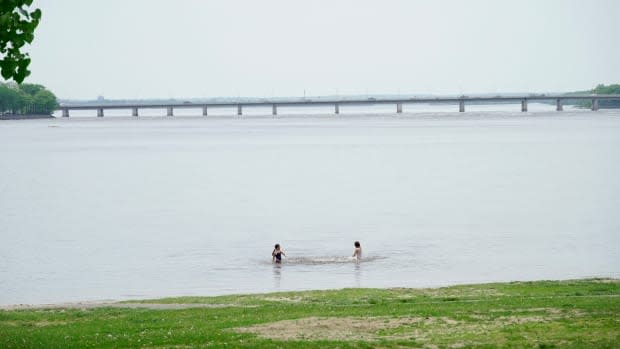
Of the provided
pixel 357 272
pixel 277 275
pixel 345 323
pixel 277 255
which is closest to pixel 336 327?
pixel 345 323

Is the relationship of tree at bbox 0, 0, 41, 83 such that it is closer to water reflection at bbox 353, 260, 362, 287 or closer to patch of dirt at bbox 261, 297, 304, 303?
patch of dirt at bbox 261, 297, 304, 303

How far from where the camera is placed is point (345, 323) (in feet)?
72.6

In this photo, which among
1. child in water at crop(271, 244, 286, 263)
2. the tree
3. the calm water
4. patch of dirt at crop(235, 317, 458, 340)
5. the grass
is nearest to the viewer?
the tree

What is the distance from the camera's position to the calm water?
41.7 m

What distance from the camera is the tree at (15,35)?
1449 cm

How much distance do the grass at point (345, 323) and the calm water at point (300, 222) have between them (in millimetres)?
9675

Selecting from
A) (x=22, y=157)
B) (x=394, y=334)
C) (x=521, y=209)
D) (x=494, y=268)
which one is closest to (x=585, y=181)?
(x=521, y=209)

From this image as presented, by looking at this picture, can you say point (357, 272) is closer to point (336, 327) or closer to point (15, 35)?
point (336, 327)

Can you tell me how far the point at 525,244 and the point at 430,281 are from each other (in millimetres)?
13112

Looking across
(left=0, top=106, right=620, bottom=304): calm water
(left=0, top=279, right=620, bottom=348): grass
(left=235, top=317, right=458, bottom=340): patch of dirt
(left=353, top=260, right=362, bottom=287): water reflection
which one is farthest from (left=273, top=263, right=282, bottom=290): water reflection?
(left=235, top=317, right=458, bottom=340): patch of dirt

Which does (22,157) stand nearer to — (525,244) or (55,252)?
(55,252)

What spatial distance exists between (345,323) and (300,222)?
4129 centimetres

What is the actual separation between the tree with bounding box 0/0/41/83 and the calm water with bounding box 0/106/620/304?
23525 millimetres

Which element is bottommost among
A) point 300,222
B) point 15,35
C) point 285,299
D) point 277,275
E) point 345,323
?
point 300,222
